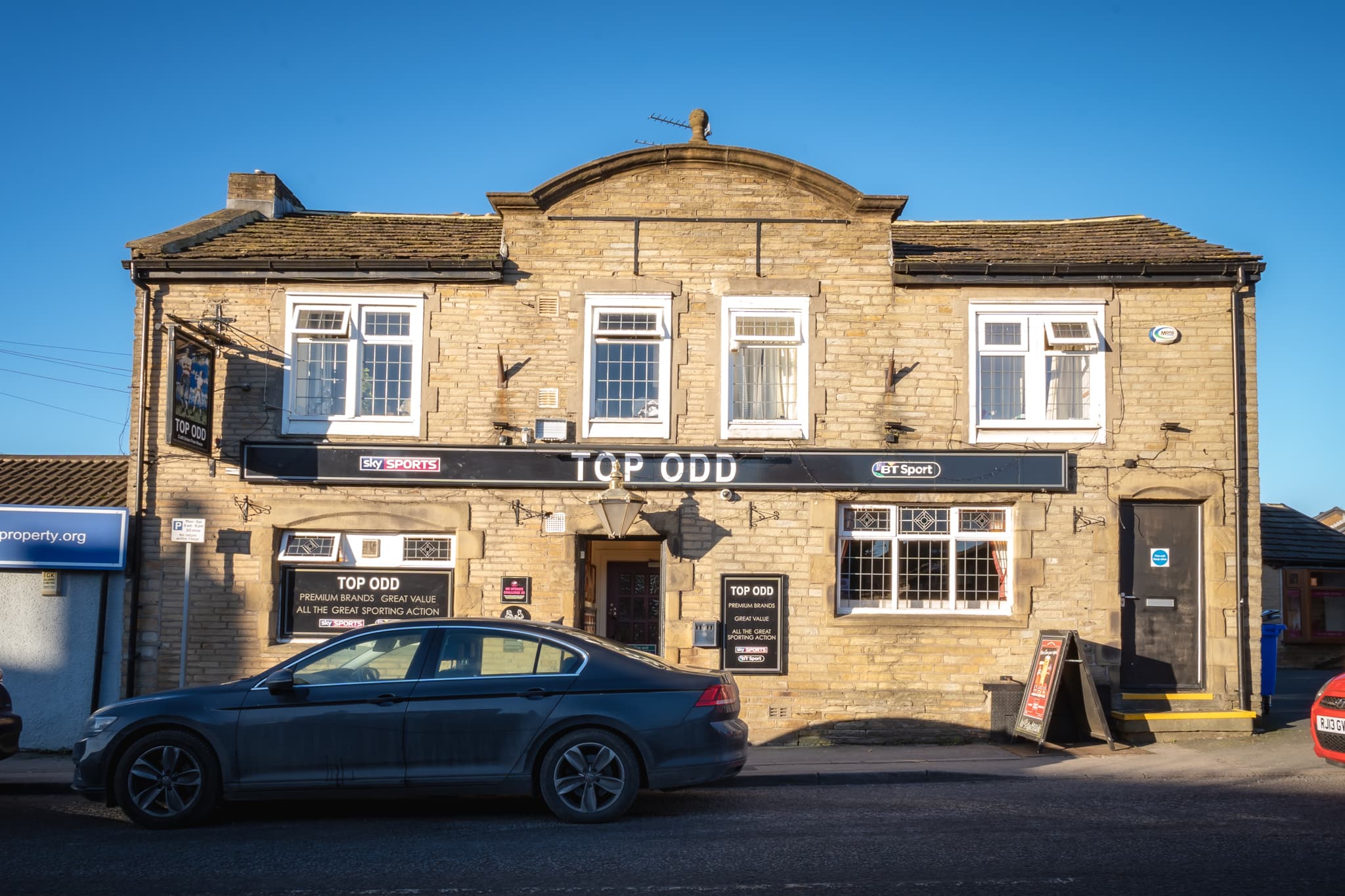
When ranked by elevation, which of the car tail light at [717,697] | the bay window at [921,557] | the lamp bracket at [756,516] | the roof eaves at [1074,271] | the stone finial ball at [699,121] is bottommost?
the car tail light at [717,697]

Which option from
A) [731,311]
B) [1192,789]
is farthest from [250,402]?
[1192,789]

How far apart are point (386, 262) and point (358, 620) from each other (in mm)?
4355

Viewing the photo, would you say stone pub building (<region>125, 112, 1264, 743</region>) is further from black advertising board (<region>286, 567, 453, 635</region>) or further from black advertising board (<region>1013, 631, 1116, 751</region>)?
black advertising board (<region>1013, 631, 1116, 751</region>)

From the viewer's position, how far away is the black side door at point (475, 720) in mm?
8602

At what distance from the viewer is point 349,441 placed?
45.4 ft

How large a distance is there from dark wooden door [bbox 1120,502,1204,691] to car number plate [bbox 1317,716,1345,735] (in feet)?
12.3

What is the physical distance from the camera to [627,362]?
14.0m

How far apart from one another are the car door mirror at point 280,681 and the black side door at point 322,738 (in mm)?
53

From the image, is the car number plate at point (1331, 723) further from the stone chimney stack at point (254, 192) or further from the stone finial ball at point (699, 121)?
the stone chimney stack at point (254, 192)

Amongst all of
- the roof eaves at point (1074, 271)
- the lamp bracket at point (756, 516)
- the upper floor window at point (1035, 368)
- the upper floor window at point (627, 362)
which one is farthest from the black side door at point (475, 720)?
the roof eaves at point (1074, 271)

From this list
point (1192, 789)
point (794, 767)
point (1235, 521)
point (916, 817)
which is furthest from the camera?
point (1235, 521)

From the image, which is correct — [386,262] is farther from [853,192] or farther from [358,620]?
[853,192]

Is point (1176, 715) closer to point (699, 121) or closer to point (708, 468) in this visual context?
point (708, 468)

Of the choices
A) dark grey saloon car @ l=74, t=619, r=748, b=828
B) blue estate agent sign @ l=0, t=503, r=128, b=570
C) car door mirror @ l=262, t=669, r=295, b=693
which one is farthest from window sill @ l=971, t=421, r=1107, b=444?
blue estate agent sign @ l=0, t=503, r=128, b=570
